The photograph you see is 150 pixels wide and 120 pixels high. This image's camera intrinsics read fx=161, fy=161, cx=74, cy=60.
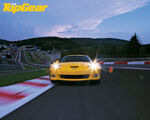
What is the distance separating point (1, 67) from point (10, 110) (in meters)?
30.1

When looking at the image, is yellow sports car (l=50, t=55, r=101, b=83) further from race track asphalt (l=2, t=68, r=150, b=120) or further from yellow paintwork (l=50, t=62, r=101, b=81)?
race track asphalt (l=2, t=68, r=150, b=120)

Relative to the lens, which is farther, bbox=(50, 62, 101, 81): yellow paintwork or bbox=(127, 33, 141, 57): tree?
bbox=(127, 33, 141, 57): tree

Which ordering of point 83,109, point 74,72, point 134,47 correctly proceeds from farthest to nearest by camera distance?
point 134,47 → point 74,72 → point 83,109

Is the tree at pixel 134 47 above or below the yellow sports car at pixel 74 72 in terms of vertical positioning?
above

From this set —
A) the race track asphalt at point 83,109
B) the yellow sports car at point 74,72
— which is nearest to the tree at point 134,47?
the yellow sports car at point 74,72

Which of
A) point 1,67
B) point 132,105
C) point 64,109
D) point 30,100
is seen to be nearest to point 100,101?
point 132,105

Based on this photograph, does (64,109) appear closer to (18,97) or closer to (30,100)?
(30,100)

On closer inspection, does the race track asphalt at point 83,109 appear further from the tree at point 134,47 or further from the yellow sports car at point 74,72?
the tree at point 134,47

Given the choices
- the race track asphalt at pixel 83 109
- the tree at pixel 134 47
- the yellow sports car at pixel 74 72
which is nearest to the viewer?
the race track asphalt at pixel 83 109

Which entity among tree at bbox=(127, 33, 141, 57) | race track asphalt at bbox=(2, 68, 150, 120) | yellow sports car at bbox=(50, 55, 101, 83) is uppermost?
tree at bbox=(127, 33, 141, 57)

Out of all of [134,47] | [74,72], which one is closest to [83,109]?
[74,72]

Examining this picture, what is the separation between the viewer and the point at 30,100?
3969mm

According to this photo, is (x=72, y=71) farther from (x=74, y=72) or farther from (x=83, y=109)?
(x=83, y=109)

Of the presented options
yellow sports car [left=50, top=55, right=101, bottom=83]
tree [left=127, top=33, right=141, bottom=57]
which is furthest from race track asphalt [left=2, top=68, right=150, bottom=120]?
tree [left=127, top=33, right=141, bottom=57]
